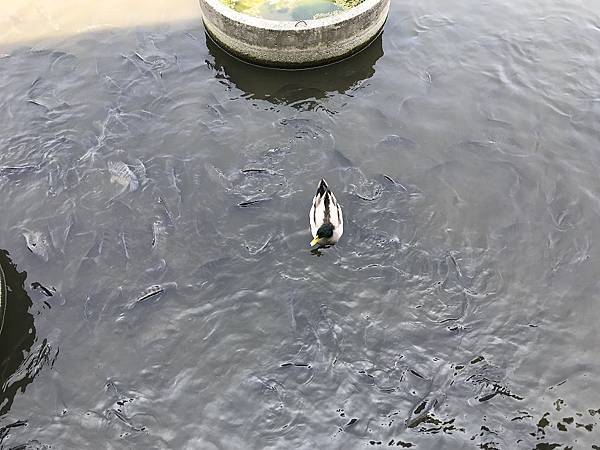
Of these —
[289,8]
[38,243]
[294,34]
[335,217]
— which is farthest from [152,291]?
[289,8]

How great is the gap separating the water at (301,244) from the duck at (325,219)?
0.26 metres

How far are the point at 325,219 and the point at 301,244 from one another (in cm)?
64

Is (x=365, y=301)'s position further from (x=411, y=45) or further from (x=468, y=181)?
(x=411, y=45)

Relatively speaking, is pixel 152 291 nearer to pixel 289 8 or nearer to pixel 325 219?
pixel 325 219

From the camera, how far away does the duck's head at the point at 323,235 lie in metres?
6.77

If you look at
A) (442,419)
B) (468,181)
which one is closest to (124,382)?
(442,419)

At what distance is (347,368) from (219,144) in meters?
4.29

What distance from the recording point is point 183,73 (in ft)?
31.0

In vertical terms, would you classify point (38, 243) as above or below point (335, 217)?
below

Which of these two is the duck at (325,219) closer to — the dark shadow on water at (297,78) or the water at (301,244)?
the water at (301,244)

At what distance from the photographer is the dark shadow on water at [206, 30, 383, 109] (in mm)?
9141

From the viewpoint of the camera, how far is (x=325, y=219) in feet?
22.1

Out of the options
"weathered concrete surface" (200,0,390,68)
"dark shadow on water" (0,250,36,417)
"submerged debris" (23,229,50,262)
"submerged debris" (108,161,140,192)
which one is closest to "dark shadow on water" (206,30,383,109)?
"weathered concrete surface" (200,0,390,68)

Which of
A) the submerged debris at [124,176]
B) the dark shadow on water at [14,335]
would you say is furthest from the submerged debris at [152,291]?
the submerged debris at [124,176]
